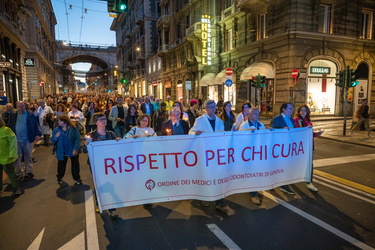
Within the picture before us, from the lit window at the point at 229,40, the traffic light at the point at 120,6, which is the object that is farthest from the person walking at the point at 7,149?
the lit window at the point at 229,40

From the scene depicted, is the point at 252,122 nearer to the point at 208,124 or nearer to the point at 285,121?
the point at 285,121

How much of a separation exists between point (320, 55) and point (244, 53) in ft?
20.2

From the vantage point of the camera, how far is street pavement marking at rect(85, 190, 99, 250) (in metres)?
3.45

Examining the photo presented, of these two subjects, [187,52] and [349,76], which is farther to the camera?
[187,52]

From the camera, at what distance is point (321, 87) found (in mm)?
20000

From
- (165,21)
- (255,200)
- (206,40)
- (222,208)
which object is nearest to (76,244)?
(222,208)

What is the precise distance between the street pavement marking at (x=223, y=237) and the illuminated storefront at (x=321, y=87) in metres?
18.4

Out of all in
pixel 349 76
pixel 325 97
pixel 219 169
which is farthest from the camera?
pixel 325 97

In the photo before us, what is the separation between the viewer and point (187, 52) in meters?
33.1

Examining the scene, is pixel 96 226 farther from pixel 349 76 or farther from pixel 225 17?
pixel 225 17

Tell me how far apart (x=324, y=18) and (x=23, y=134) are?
20.9 metres

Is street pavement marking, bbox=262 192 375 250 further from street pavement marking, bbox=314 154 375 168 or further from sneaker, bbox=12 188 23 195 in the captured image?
sneaker, bbox=12 188 23 195

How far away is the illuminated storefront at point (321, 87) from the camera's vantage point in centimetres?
1919

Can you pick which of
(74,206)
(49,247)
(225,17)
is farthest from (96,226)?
(225,17)
